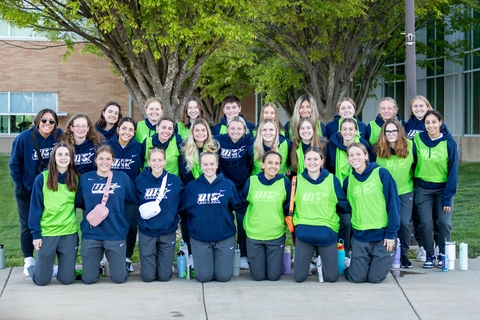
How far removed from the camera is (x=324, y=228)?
7.28 metres

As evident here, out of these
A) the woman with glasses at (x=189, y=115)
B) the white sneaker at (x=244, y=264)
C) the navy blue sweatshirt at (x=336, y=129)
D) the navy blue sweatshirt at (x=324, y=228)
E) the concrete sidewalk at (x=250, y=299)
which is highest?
the woman with glasses at (x=189, y=115)

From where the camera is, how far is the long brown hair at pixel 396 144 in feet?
25.2

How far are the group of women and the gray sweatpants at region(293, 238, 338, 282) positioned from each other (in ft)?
0.03

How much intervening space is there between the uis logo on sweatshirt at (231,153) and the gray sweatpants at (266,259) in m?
1.05

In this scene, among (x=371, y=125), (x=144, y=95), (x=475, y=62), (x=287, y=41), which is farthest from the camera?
(x=475, y=62)

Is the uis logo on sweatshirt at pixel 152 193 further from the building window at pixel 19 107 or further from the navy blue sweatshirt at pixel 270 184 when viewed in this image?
the building window at pixel 19 107

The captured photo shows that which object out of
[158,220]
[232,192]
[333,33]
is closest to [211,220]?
[232,192]

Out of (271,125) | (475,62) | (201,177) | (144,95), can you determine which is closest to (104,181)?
(201,177)

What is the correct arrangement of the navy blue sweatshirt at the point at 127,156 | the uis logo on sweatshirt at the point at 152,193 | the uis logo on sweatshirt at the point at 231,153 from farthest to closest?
the uis logo on sweatshirt at the point at 231,153 < the navy blue sweatshirt at the point at 127,156 < the uis logo on sweatshirt at the point at 152,193

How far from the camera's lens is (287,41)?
1930 centimetres

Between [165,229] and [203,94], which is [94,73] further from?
[165,229]

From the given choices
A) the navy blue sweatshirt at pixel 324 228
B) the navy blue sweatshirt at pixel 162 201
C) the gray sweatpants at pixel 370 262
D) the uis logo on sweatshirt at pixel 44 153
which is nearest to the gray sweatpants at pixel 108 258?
the navy blue sweatshirt at pixel 162 201

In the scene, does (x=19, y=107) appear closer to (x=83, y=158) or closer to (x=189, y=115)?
(x=189, y=115)

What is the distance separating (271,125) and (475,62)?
58.6 ft
